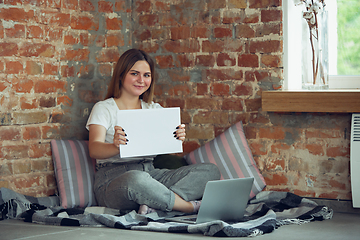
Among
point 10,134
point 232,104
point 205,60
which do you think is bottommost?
point 10,134

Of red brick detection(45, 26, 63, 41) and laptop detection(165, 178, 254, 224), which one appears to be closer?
laptop detection(165, 178, 254, 224)

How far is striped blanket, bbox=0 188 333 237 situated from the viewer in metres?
1.90

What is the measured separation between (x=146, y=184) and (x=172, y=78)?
104 cm

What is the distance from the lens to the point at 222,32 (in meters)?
2.83

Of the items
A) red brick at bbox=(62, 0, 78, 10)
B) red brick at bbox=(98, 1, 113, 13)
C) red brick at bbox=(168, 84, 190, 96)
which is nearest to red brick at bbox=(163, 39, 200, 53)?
red brick at bbox=(168, 84, 190, 96)

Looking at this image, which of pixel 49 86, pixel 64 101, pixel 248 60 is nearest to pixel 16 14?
pixel 49 86

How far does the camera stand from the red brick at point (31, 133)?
2498mm

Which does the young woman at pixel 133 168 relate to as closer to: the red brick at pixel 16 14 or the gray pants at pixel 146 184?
the gray pants at pixel 146 184

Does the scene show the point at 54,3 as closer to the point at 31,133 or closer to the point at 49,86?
the point at 49,86

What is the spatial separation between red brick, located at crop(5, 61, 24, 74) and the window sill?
1.52 m

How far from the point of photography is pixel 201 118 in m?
2.92

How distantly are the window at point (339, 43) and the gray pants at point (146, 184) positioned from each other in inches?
35.7

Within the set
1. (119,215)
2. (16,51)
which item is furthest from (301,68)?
(16,51)

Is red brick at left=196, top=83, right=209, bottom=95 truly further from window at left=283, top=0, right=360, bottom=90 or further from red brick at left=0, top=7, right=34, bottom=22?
red brick at left=0, top=7, right=34, bottom=22
